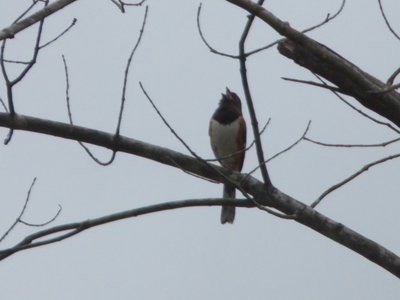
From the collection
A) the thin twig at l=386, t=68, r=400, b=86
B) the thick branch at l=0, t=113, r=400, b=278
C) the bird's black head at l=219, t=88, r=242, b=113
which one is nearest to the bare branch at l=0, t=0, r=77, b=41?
the thick branch at l=0, t=113, r=400, b=278

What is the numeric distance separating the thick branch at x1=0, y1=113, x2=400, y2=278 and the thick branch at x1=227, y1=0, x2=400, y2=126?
1.97 ft

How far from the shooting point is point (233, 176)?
3.64m

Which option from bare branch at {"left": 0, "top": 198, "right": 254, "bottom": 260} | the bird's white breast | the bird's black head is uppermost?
the bird's black head

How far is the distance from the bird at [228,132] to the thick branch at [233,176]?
3982 millimetres

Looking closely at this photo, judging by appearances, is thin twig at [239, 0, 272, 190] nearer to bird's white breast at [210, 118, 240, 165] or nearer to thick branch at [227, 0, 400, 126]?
thick branch at [227, 0, 400, 126]

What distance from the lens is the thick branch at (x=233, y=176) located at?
2.98 meters

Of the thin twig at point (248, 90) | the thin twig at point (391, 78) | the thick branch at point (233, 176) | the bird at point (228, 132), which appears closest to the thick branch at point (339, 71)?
the thin twig at point (391, 78)

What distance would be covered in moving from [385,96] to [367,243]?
71 cm

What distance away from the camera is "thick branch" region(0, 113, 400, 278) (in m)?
2.98

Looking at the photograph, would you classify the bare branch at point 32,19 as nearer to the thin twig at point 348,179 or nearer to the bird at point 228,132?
the thin twig at point 348,179

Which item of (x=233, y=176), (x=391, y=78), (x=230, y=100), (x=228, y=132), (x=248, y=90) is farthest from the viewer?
(x=230, y=100)

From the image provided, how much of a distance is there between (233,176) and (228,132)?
4.00 m

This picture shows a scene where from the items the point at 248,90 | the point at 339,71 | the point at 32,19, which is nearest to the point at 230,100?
the point at 248,90

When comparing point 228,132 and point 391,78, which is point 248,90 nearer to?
point 391,78
